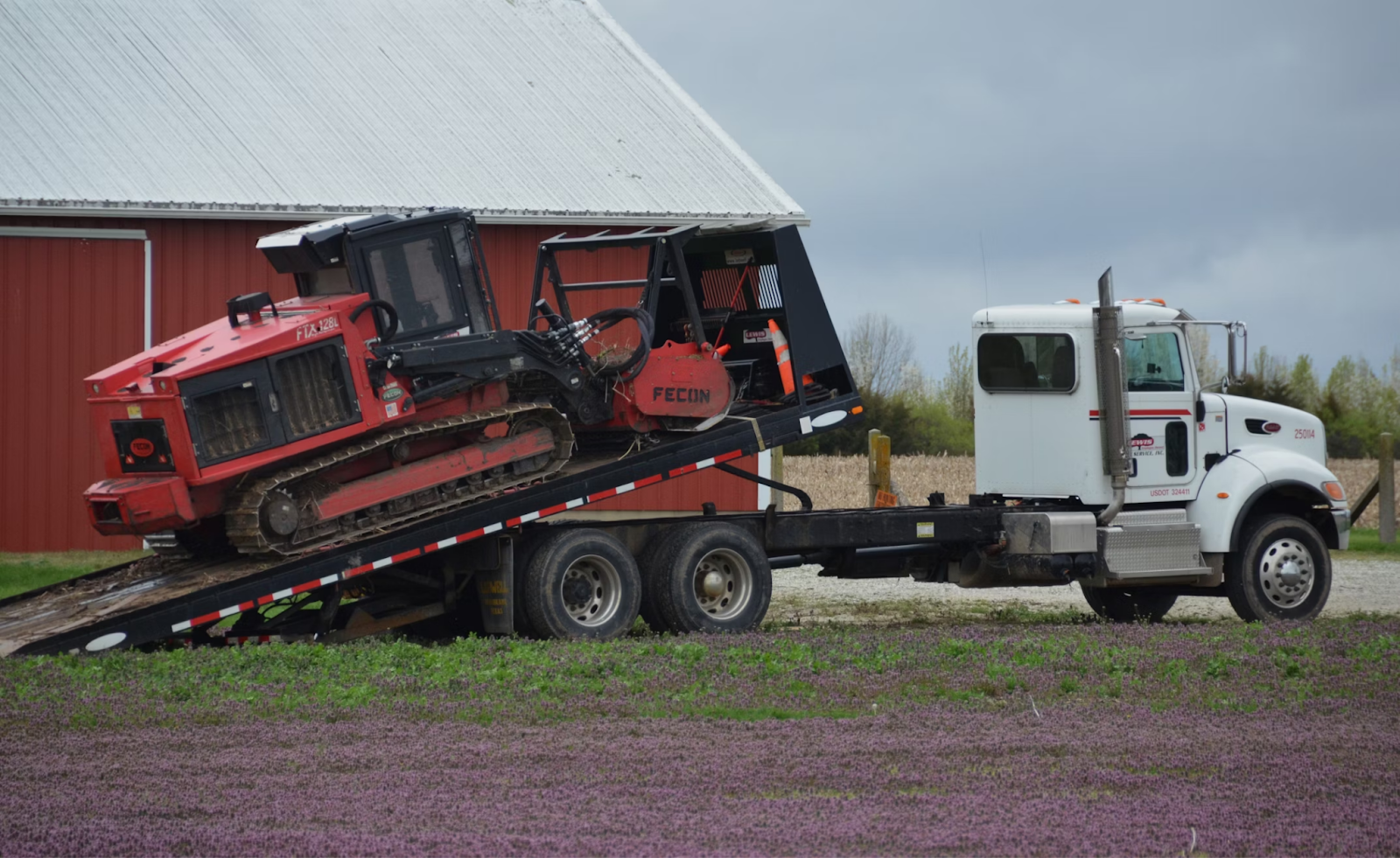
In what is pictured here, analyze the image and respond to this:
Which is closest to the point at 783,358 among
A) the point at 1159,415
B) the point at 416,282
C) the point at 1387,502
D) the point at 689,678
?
the point at 416,282

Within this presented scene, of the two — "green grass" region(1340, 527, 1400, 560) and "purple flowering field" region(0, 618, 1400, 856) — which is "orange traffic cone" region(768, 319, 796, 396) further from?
"green grass" region(1340, 527, 1400, 560)

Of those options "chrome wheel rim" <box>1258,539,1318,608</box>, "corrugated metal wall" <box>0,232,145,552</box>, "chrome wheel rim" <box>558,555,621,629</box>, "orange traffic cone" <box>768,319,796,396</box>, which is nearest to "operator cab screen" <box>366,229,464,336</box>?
"chrome wheel rim" <box>558,555,621,629</box>

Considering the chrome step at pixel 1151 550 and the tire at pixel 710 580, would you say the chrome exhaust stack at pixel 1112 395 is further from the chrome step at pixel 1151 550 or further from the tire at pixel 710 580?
the tire at pixel 710 580

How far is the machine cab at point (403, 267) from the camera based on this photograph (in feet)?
40.2

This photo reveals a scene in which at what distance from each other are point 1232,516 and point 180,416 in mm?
8976

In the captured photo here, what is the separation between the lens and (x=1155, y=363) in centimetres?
1473

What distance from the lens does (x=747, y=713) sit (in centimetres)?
979

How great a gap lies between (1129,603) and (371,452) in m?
7.72

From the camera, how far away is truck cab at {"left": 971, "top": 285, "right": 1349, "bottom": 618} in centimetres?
1451

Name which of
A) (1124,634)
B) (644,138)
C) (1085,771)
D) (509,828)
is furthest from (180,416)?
(644,138)

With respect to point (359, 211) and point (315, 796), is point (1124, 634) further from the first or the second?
point (359, 211)

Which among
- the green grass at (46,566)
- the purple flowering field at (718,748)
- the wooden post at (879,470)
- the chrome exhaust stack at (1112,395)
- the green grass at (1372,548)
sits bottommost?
the green grass at (1372,548)

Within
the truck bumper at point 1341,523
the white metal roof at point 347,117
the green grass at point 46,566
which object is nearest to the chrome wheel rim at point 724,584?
the truck bumper at point 1341,523

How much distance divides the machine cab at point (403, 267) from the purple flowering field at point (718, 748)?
2.57 metres
